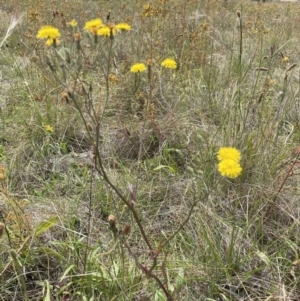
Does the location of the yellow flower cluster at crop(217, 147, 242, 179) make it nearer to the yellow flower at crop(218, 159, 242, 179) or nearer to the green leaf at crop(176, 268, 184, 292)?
the yellow flower at crop(218, 159, 242, 179)

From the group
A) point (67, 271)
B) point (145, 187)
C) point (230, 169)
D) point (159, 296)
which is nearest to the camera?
point (230, 169)

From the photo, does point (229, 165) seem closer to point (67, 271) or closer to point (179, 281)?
point (179, 281)

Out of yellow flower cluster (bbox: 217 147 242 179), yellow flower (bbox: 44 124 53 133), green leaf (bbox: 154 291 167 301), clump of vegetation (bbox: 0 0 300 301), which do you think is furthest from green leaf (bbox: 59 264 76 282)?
yellow flower (bbox: 44 124 53 133)

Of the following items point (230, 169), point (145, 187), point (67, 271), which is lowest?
point (145, 187)

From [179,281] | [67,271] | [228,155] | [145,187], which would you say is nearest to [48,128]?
[145,187]

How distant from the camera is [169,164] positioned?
6.58ft

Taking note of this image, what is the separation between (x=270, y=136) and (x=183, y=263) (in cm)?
86

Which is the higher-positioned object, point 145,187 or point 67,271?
point 67,271

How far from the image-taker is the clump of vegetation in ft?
4.02

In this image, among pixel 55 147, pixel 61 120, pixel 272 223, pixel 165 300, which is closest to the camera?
pixel 165 300

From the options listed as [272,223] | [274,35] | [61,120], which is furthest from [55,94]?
[274,35]

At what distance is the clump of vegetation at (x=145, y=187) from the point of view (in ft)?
4.02

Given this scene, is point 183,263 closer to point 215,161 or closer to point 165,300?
point 165,300

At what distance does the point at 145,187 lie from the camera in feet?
6.00
